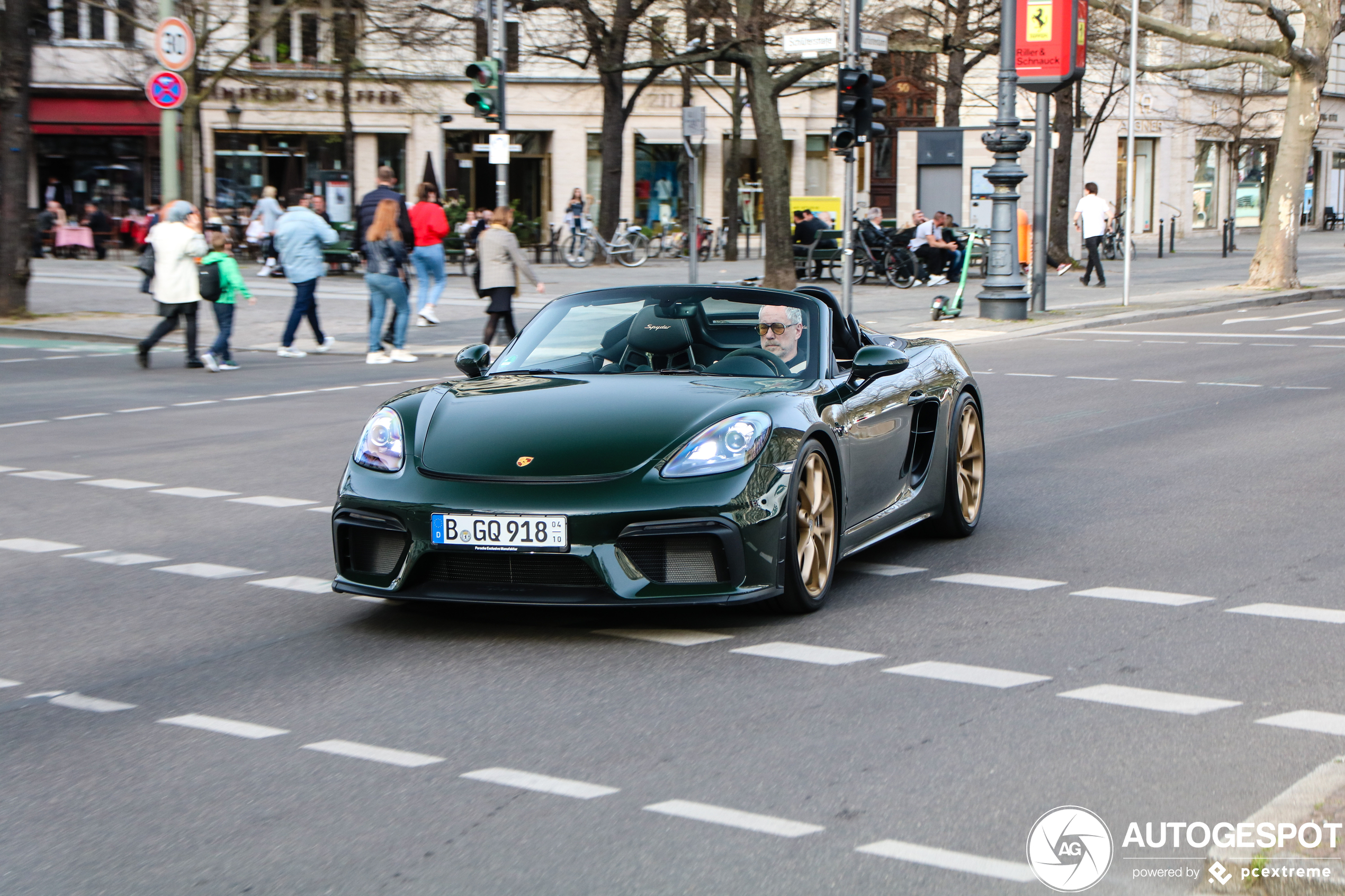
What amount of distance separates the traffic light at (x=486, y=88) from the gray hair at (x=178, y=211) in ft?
12.8

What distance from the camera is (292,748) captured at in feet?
15.4

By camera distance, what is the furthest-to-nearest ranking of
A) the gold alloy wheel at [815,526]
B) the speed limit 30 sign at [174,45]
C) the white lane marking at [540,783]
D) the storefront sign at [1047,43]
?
the storefront sign at [1047,43] < the speed limit 30 sign at [174,45] < the gold alloy wheel at [815,526] < the white lane marking at [540,783]

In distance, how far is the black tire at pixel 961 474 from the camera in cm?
798

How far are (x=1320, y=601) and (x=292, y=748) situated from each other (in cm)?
403

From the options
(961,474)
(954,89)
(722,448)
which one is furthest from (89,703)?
(954,89)

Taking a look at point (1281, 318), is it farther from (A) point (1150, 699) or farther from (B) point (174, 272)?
(A) point (1150, 699)

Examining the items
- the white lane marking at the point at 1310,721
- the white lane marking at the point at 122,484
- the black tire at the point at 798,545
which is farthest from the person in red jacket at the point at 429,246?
the white lane marking at the point at 1310,721

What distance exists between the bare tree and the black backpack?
15988 millimetres

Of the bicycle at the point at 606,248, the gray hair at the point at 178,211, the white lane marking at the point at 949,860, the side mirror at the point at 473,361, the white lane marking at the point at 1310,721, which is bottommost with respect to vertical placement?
the white lane marking at the point at 1310,721

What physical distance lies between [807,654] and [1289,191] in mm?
26876

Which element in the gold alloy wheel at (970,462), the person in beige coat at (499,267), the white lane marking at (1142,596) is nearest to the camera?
the white lane marking at (1142,596)

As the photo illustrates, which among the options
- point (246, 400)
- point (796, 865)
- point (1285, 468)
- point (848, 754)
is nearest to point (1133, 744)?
point (848, 754)

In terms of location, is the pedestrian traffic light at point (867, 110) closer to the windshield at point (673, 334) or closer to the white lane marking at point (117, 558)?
the windshield at point (673, 334)

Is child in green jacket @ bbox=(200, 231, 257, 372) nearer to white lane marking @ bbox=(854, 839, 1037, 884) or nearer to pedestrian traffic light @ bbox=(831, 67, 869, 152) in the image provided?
pedestrian traffic light @ bbox=(831, 67, 869, 152)
